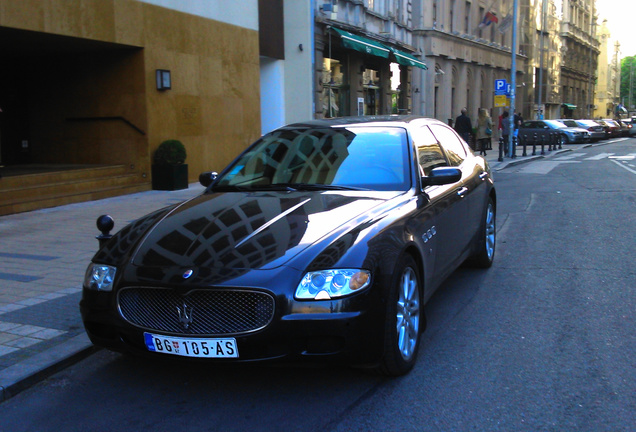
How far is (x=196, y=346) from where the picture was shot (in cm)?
350

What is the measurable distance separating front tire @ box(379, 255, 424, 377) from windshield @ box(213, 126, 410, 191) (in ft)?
2.87

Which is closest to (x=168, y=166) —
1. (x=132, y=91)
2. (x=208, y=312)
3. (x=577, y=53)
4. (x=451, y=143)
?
(x=132, y=91)

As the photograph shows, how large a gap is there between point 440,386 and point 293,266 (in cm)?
114

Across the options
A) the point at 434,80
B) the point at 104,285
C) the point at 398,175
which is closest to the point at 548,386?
the point at 398,175

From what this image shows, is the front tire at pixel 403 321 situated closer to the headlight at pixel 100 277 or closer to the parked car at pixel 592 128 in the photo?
the headlight at pixel 100 277

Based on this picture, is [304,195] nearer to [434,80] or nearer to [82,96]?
[82,96]

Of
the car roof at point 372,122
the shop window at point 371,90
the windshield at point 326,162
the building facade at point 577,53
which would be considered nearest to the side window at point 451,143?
the car roof at point 372,122

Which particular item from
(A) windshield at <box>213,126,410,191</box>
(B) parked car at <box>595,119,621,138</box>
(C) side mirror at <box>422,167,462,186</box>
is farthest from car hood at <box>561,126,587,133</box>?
(C) side mirror at <box>422,167,462,186</box>

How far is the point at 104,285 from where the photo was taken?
12.8 ft

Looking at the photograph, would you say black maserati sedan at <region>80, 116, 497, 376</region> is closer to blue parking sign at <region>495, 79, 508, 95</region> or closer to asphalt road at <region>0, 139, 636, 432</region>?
asphalt road at <region>0, 139, 636, 432</region>

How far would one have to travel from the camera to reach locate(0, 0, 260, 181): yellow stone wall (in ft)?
46.1

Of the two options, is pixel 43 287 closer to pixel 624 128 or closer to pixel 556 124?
pixel 556 124

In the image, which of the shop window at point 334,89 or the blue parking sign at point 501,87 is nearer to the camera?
the shop window at point 334,89

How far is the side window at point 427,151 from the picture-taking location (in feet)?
17.0
